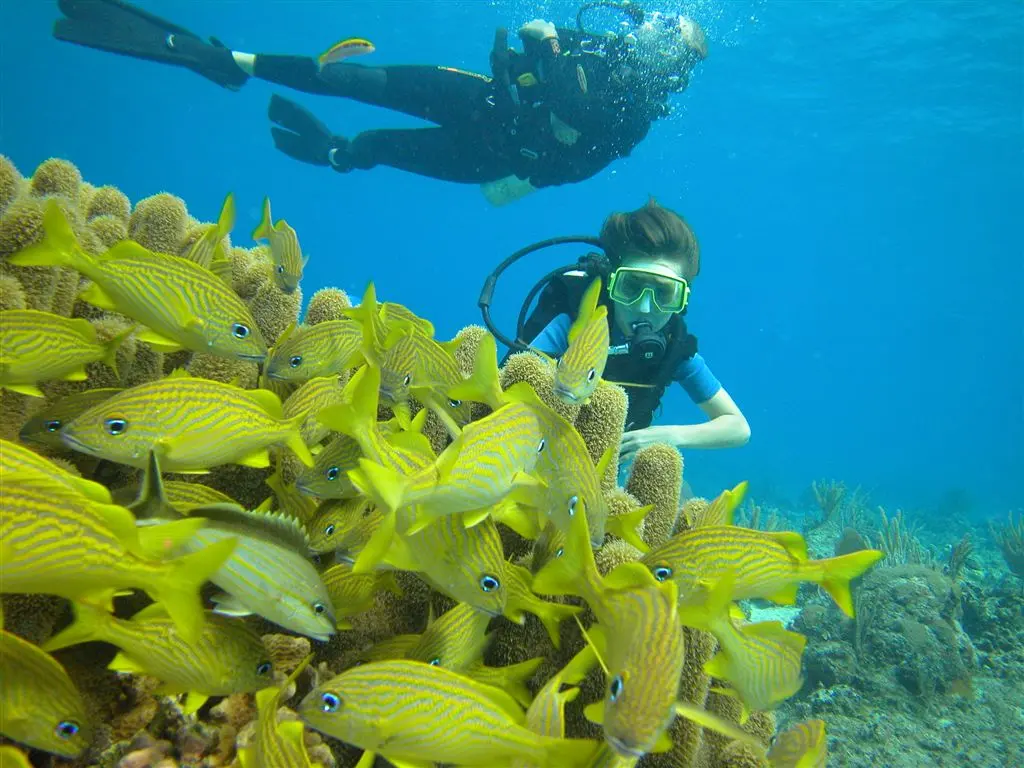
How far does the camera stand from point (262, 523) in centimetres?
139

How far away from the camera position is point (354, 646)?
80.0 inches

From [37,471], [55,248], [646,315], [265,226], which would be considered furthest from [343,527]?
[646,315]

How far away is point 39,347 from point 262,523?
92 cm

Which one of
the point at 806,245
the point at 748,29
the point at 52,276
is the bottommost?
the point at 52,276

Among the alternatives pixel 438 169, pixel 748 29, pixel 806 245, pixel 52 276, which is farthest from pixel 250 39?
pixel 806 245

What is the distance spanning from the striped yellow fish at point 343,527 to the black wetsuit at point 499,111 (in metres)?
8.83

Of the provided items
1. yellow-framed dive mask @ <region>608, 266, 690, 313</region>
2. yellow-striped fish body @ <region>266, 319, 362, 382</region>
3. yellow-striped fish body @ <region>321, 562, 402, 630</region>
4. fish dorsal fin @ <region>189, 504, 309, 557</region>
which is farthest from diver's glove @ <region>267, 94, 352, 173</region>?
fish dorsal fin @ <region>189, 504, 309, 557</region>

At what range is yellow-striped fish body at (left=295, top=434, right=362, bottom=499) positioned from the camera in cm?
175

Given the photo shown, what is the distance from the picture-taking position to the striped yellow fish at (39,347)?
1619 mm

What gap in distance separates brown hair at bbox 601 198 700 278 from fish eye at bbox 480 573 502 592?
397 centimetres

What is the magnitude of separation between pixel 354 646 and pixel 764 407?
12232 cm

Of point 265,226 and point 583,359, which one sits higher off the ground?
point 265,226

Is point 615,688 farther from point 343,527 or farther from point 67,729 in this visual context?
point 67,729

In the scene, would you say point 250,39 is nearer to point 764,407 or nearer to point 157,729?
point 157,729
